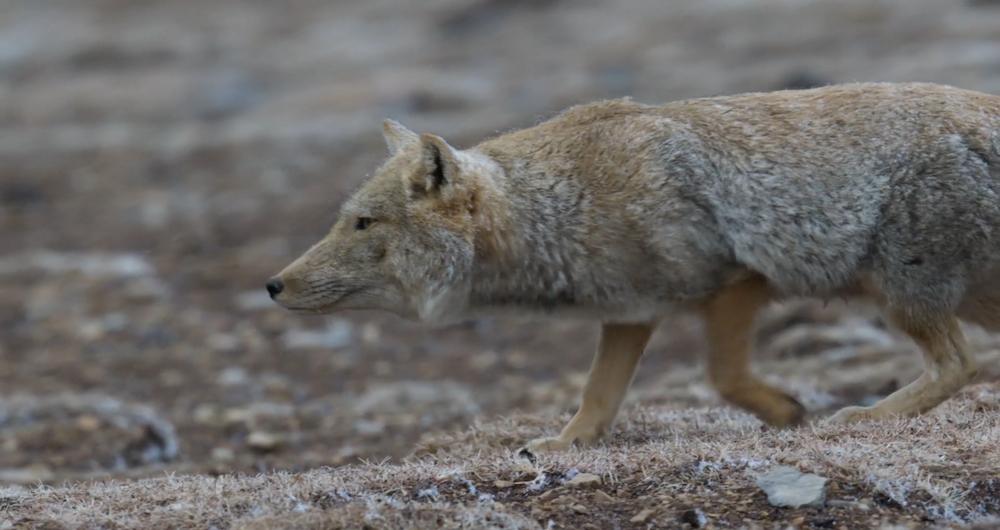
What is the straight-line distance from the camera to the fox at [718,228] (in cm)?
822

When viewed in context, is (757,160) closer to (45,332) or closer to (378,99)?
(45,332)

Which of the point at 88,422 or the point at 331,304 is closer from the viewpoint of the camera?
the point at 331,304

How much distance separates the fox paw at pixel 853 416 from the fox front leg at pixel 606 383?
4.23 feet

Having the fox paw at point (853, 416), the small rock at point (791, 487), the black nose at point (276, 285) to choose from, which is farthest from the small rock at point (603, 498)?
the black nose at point (276, 285)

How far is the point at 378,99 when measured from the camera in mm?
26656

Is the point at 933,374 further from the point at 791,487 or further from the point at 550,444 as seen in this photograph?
the point at 550,444

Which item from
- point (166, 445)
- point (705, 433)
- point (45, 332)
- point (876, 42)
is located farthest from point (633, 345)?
point (876, 42)

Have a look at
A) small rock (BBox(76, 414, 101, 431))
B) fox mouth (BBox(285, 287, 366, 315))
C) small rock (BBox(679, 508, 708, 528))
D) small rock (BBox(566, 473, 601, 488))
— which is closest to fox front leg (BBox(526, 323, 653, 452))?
fox mouth (BBox(285, 287, 366, 315))

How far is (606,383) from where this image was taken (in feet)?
29.4

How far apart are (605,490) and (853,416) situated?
2.14 m

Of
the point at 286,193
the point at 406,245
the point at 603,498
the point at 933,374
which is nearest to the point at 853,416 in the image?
the point at 933,374

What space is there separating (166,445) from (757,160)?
18.1 ft

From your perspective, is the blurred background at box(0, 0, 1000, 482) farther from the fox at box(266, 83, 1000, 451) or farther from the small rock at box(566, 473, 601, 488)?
the small rock at box(566, 473, 601, 488)

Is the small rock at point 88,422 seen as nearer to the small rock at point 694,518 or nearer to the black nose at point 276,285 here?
the black nose at point 276,285
